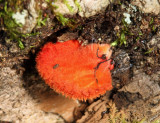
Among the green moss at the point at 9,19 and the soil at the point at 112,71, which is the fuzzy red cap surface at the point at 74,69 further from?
the green moss at the point at 9,19

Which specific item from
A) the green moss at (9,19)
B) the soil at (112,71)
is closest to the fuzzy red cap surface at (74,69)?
the soil at (112,71)

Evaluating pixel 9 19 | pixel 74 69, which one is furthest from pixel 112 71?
pixel 9 19

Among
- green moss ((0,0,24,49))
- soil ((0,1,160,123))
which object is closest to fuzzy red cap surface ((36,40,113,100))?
soil ((0,1,160,123))

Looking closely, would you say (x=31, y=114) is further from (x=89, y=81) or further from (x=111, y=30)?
(x=111, y=30)

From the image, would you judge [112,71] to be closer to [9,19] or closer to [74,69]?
[74,69]

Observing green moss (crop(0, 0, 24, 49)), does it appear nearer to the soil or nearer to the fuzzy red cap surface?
the soil

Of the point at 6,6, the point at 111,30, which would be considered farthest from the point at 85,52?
the point at 6,6
